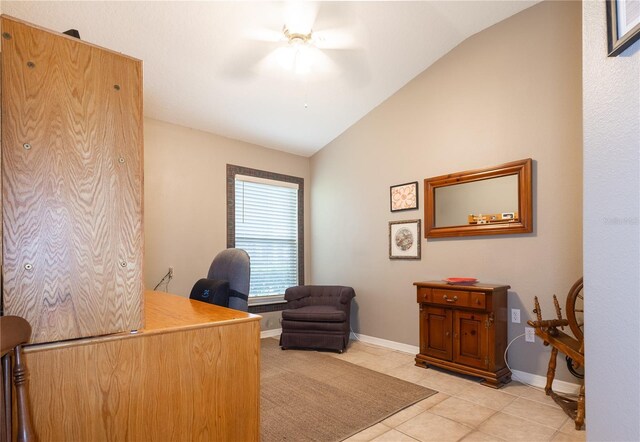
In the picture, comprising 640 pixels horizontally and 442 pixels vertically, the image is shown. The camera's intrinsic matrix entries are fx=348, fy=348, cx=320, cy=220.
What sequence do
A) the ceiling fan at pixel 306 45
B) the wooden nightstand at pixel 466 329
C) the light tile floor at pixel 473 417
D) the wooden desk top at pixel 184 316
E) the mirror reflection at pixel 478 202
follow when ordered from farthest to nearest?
1. the mirror reflection at pixel 478 202
2. the wooden nightstand at pixel 466 329
3. the ceiling fan at pixel 306 45
4. the light tile floor at pixel 473 417
5. the wooden desk top at pixel 184 316

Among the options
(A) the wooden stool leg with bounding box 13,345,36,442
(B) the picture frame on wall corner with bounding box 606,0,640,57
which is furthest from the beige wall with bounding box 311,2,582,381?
(A) the wooden stool leg with bounding box 13,345,36,442

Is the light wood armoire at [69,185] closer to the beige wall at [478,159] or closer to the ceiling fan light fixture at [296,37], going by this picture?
the ceiling fan light fixture at [296,37]

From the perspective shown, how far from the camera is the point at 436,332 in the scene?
3303mm

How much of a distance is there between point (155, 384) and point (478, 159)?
10.6ft

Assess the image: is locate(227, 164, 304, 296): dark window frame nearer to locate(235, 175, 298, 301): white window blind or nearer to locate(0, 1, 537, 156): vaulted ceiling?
locate(235, 175, 298, 301): white window blind

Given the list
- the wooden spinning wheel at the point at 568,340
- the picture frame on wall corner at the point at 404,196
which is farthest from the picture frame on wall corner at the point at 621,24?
the picture frame on wall corner at the point at 404,196

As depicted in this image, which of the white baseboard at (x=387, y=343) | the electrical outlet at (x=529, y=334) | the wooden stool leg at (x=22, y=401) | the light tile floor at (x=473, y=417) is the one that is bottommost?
the white baseboard at (x=387, y=343)

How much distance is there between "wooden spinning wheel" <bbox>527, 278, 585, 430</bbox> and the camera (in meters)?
2.25

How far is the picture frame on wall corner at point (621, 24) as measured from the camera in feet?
2.99

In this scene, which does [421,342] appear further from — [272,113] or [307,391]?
[272,113]

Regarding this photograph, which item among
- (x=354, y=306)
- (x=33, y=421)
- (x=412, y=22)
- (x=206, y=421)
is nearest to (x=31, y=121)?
(x=33, y=421)

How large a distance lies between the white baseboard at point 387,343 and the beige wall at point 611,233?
2.78 m

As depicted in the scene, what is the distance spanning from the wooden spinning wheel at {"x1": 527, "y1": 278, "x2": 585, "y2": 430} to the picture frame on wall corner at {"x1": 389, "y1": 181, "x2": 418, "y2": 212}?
1.55 meters

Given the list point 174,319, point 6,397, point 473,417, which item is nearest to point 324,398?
point 473,417
